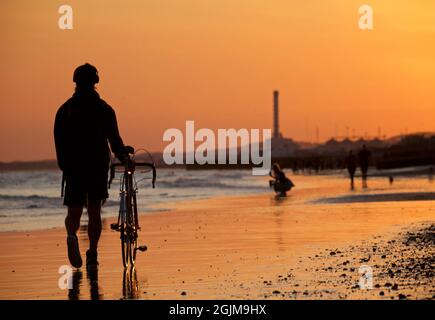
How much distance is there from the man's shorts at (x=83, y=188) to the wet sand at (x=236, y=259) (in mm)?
848

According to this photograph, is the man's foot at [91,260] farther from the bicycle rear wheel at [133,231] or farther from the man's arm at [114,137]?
the man's arm at [114,137]

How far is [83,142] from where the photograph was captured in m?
12.1

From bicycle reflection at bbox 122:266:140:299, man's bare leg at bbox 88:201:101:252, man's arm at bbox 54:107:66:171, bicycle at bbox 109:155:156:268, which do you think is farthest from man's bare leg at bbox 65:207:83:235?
bicycle reflection at bbox 122:266:140:299

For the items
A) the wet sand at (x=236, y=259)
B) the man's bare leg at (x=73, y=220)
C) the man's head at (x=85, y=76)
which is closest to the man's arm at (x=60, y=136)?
the man's head at (x=85, y=76)

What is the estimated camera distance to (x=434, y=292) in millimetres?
9805

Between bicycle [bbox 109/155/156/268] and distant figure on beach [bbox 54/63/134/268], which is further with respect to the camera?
bicycle [bbox 109/155/156/268]

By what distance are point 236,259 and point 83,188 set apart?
8.98ft

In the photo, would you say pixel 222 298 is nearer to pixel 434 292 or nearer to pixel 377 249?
pixel 434 292

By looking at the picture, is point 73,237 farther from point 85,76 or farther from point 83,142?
point 85,76

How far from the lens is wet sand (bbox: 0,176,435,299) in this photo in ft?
34.6

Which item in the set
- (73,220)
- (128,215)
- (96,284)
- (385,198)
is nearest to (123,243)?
(128,215)

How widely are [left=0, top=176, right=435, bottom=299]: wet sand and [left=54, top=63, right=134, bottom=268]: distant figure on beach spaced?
0.92 m

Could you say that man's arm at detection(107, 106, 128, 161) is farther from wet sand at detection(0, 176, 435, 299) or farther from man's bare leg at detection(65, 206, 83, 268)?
wet sand at detection(0, 176, 435, 299)
